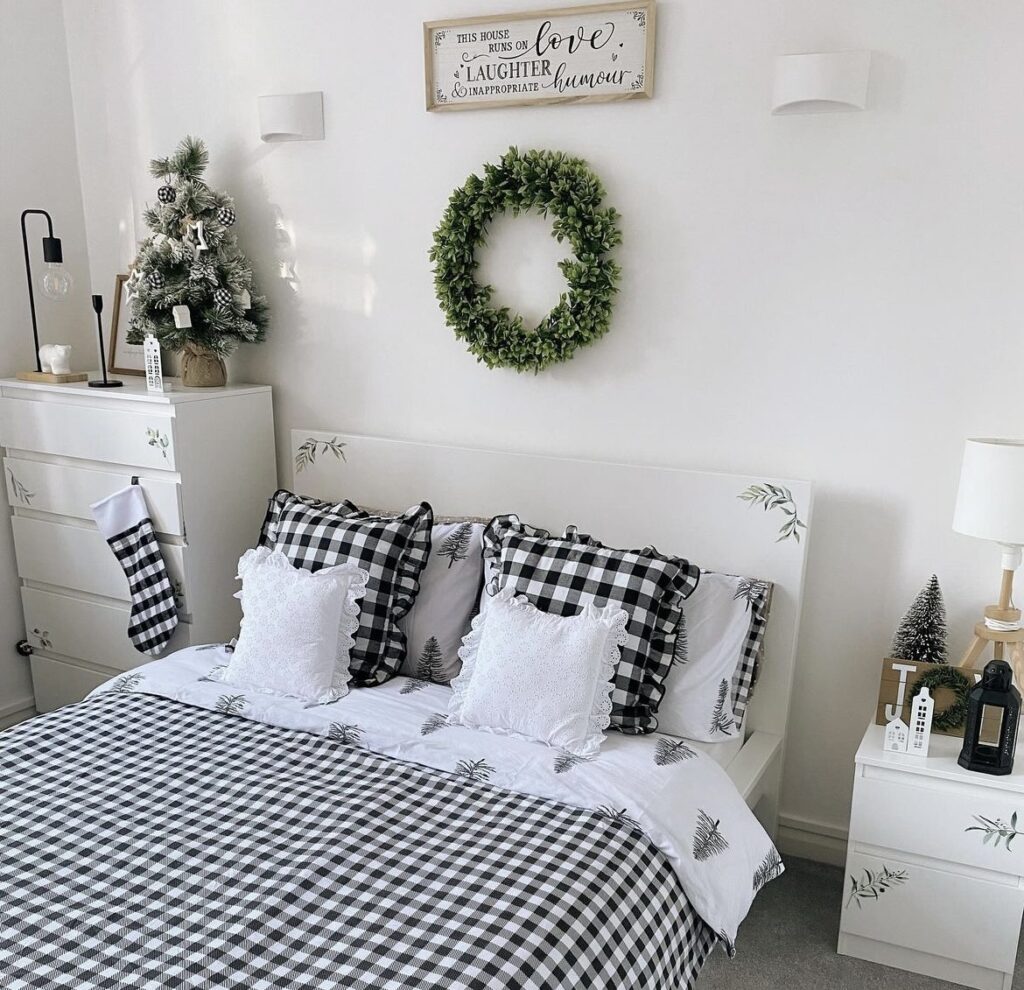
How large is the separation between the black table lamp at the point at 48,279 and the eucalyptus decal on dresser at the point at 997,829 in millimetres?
2846

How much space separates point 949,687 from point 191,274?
237 cm

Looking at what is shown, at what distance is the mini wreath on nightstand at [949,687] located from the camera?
2.21m

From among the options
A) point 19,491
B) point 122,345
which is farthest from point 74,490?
point 122,345

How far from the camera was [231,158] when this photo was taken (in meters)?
3.10

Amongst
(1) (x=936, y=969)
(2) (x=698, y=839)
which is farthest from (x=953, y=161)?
(1) (x=936, y=969)

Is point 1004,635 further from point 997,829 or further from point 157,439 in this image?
point 157,439

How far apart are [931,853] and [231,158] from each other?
278 centimetres

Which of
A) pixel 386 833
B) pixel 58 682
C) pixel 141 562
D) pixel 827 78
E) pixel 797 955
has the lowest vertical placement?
pixel 797 955

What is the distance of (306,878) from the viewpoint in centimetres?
165

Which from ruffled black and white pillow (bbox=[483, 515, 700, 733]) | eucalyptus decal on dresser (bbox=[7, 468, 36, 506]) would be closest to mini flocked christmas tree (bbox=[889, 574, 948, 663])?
ruffled black and white pillow (bbox=[483, 515, 700, 733])

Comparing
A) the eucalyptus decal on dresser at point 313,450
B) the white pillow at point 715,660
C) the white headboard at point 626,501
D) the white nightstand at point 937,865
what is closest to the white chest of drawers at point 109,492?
the eucalyptus decal on dresser at point 313,450

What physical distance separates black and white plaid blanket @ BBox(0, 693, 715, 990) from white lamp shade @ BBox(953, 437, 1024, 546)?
3.23 feet

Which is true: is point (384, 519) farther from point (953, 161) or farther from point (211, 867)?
point (953, 161)

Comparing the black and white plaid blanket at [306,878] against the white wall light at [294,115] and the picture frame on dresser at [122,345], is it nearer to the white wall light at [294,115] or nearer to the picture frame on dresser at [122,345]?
the picture frame on dresser at [122,345]
